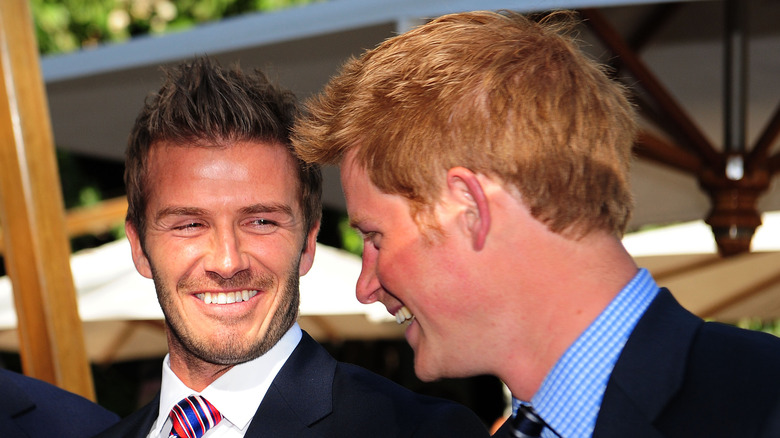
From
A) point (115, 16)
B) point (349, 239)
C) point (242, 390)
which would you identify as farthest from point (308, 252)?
point (115, 16)

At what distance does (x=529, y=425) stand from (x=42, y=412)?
1.46 m

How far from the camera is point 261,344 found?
2.09 metres

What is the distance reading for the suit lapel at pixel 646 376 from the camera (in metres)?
1.38

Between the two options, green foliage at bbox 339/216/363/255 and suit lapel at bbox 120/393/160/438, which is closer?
suit lapel at bbox 120/393/160/438

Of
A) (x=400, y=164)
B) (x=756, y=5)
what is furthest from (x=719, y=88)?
(x=400, y=164)

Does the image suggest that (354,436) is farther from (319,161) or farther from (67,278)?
(67,278)

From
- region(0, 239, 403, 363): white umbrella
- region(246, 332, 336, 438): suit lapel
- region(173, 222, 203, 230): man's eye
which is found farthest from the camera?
region(0, 239, 403, 363): white umbrella

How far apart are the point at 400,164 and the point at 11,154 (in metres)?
2.15

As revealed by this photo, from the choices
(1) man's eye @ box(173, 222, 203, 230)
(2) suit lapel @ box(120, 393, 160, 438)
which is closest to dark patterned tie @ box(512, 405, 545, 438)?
(1) man's eye @ box(173, 222, 203, 230)

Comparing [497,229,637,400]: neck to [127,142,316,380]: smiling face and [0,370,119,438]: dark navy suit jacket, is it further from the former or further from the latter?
[0,370,119,438]: dark navy suit jacket

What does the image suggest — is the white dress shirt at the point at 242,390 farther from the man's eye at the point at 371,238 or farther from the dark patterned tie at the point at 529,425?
the dark patterned tie at the point at 529,425

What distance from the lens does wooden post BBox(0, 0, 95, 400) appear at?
329 centimetres

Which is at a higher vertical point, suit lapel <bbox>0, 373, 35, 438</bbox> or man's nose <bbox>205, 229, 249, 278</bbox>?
man's nose <bbox>205, 229, 249, 278</bbox>

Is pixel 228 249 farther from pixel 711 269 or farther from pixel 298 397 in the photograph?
pixel 711 269
